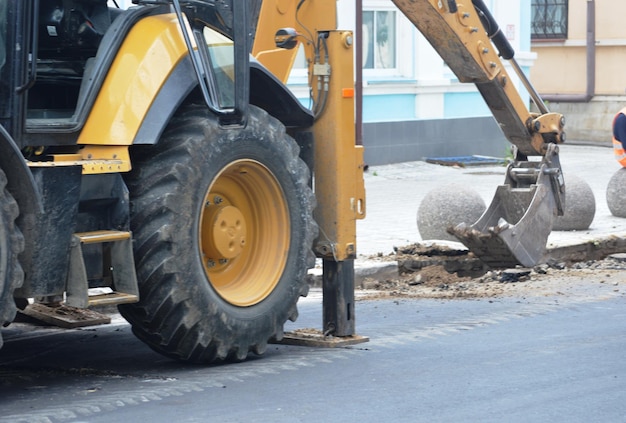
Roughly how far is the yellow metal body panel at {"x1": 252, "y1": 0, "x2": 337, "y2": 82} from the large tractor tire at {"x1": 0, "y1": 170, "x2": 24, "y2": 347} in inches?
Answer: 102

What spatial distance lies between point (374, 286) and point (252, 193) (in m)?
3.66

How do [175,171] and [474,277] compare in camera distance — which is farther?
[474,277]

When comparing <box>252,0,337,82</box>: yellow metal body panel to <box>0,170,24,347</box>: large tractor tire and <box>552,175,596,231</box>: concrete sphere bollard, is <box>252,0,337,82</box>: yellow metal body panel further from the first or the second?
<box>552,175,596,231</box>: concrete sphere bollard

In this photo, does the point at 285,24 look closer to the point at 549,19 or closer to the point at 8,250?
the point at 8,250

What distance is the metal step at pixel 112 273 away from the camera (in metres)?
6.33

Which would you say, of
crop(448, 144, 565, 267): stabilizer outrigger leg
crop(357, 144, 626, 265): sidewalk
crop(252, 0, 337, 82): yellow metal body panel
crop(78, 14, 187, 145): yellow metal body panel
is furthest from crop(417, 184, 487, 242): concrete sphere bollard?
crop(78, 14, 187, 145): yellow metal body panel

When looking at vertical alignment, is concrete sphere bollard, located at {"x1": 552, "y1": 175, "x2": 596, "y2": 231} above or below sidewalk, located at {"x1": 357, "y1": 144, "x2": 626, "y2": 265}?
above

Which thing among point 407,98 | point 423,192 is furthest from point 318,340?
point 407,98

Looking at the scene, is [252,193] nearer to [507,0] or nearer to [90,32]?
[90,32]

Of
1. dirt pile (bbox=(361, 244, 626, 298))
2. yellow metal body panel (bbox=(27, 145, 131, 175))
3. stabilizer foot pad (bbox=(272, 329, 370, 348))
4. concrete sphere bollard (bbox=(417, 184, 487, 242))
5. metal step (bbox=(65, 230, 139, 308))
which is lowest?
dirt pile (bbox=(361, 244, 626, 298))

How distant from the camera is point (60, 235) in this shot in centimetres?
627

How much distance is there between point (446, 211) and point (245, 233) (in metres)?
5.82

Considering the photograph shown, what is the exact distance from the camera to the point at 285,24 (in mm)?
8508

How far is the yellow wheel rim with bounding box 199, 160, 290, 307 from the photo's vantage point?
7.17 metres
